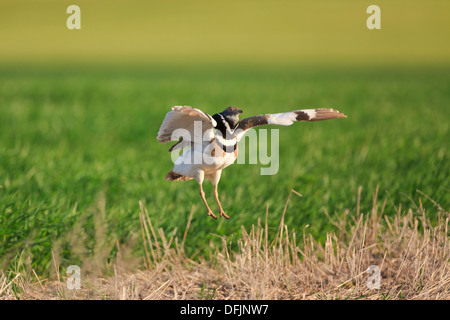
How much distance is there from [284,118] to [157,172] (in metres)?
7.22

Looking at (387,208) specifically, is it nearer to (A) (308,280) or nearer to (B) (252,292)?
(A) (308,280)

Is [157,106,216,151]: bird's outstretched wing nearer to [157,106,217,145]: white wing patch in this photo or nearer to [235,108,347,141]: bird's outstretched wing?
[157,106,217,145]: white wing patch

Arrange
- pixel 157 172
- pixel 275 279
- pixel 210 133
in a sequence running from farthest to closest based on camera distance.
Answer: pixel 157 172, pixel 275 279, pixel 210 133

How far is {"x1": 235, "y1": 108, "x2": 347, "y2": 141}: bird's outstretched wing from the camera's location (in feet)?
5.85

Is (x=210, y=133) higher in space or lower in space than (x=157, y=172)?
higher

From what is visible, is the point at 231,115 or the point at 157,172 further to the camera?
the point at 157,172

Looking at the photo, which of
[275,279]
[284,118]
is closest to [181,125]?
[284,118]

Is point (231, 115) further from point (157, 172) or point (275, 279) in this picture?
point (157, 172)

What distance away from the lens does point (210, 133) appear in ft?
5.82

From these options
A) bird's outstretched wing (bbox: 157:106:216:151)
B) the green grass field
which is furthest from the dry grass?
bird's outstretched wing (bbox: 157:106:216:151)

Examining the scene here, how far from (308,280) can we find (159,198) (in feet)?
9.85
